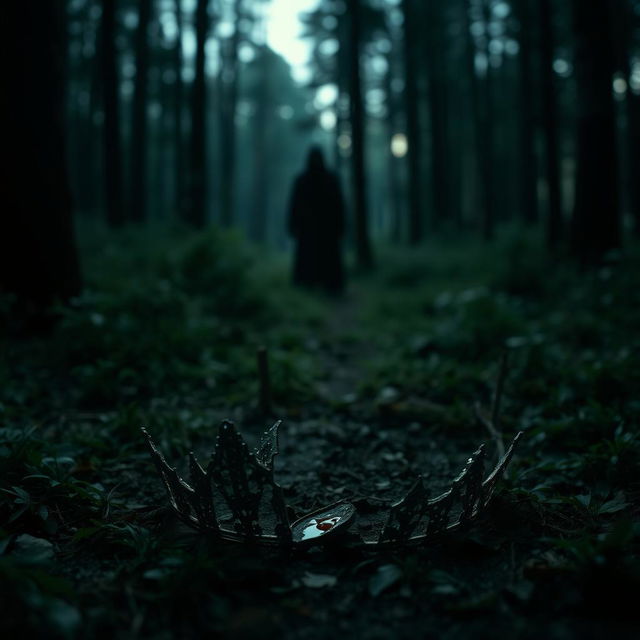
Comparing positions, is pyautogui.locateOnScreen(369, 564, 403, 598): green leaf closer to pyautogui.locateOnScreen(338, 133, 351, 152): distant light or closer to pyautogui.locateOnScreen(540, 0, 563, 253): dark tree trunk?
pyautogui.locateOnScreen(540, 0, 563, 253): dark tree trunk

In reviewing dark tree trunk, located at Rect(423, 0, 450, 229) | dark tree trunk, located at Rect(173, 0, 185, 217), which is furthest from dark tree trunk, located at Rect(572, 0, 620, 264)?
dark tree trunk, located at Rect(173, 0, 185, 217)

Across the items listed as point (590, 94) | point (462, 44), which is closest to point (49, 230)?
point (590, 94)

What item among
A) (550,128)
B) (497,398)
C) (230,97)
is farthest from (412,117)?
(497,398)

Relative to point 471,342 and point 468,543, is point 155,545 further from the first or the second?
point 471,342

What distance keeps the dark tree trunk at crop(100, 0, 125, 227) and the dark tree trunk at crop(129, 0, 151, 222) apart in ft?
6.65

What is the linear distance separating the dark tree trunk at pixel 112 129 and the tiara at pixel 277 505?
12.2 meters

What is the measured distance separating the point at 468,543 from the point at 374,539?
0.38 metres

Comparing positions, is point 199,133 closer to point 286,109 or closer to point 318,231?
point 318,231

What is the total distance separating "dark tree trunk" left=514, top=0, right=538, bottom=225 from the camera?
16594 millimetres

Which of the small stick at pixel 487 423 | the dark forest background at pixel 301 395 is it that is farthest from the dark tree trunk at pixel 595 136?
the small stick at pixel 487 423

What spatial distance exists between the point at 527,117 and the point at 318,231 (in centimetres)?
1105

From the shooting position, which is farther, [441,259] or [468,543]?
[441,259]

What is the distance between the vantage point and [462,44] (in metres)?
24.1

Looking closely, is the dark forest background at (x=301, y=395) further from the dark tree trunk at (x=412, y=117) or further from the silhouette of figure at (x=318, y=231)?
the dark tree trunk at (x=412, y=117)
